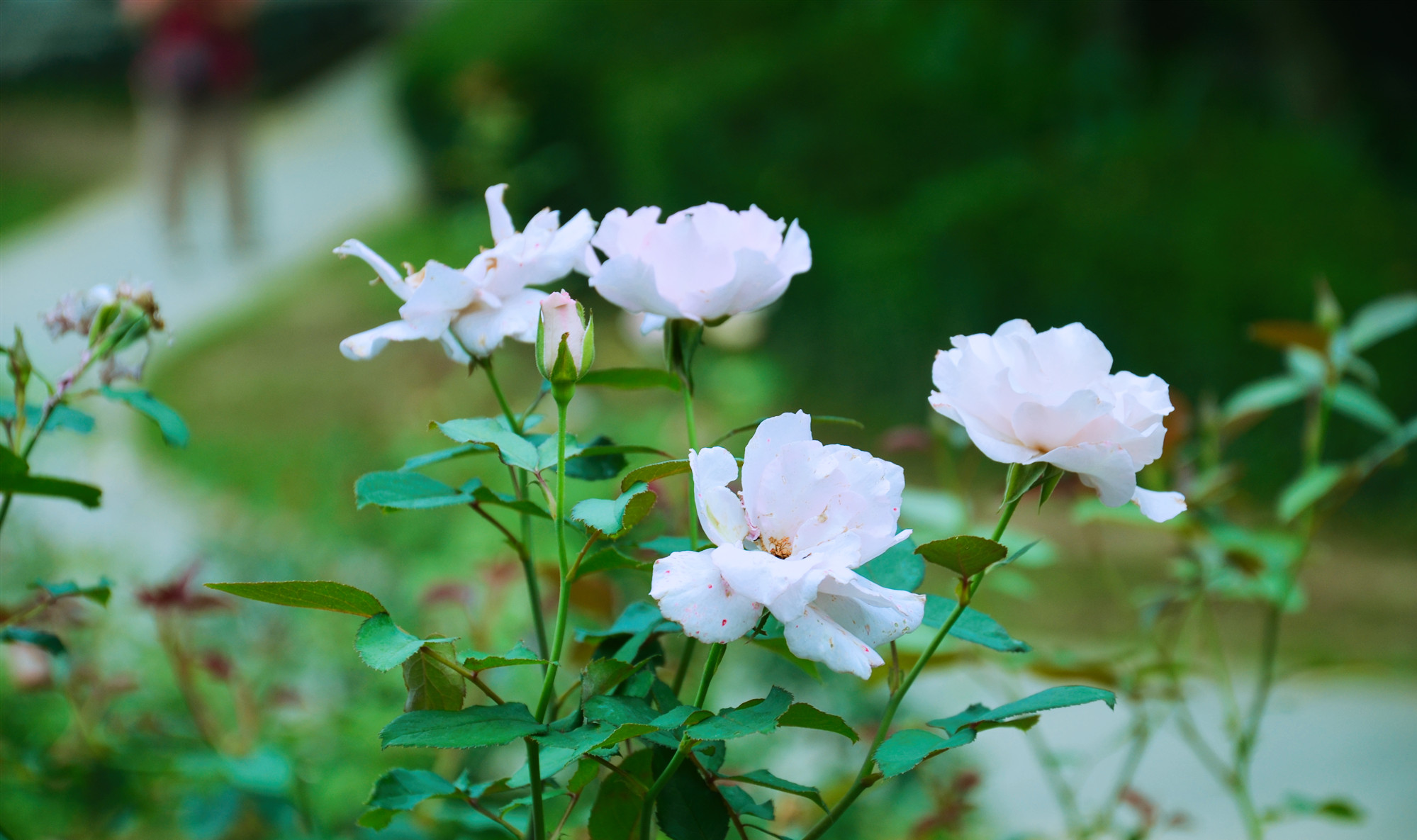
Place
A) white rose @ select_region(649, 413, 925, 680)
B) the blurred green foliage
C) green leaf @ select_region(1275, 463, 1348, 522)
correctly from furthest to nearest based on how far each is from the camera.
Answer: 1. the blurred green foliage
2. green leaf @ select_region(1275, 463, 1348, 522)
3. white rose @ select_region(649, 413, 925, 680)

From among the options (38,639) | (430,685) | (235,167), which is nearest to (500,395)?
(430,685)

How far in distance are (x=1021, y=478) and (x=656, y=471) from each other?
0.16 metres

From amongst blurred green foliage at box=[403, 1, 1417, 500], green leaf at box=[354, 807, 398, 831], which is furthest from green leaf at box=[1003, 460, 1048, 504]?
blurred green foliage at box=[403, 1, 1417, 500]

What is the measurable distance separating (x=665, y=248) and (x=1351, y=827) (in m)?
2.03

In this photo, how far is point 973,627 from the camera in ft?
1.80

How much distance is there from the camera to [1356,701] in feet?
8.41

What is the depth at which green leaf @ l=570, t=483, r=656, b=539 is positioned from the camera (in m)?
0.48

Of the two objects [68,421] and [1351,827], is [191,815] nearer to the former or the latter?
[68,421]

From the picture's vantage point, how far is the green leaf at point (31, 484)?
596mm

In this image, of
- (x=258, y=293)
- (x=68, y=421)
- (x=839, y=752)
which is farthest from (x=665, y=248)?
(x=258, y=293)

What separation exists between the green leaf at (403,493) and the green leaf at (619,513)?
0.25 feet

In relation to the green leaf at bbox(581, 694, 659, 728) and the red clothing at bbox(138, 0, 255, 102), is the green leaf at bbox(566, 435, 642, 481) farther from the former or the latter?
the red clothing at bbox(138, 0, 255, 102)

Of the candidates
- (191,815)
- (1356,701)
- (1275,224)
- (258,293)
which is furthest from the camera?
(258,293)

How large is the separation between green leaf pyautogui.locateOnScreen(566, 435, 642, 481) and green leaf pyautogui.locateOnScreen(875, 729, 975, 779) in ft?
0.61
